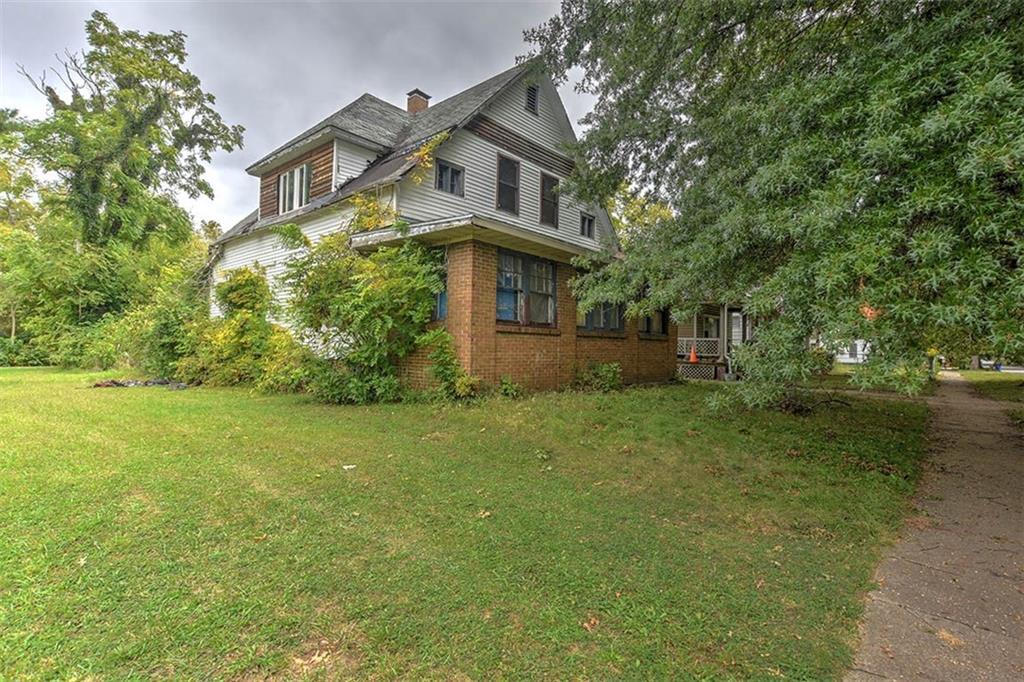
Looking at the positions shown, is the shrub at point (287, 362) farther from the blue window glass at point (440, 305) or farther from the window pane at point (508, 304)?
the window pane at point (508, 304)

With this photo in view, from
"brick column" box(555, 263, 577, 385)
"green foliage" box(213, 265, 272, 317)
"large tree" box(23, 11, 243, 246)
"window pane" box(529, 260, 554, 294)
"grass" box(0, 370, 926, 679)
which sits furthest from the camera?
"large tree" box(23, 11, 243, 246)

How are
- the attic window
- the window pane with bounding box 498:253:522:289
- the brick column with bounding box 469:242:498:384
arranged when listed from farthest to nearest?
the attic window, the window pane with bounding box 498:253:522:289, the brick column with bounding box 469:242:498:384

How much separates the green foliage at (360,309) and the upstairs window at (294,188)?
5227 millimetres

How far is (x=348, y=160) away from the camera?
12.2 metres

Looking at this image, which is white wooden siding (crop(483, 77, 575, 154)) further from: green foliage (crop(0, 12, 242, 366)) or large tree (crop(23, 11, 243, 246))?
large tree (crop(23, 11, 243, 246))

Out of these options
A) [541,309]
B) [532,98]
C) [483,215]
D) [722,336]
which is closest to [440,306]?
[541,309]

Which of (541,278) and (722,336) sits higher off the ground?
(541,278)

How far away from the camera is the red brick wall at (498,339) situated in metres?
8.48

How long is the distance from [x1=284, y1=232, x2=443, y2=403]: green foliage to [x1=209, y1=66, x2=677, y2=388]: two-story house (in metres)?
0.47

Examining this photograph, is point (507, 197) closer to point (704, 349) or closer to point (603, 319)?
point (603, 319)

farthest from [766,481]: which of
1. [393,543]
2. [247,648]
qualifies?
[247,648]

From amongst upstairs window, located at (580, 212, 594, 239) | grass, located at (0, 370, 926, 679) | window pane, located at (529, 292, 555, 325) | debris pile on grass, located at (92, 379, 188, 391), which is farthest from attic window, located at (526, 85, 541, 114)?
debris pile on grass, located at (92, 379, 188, 391)

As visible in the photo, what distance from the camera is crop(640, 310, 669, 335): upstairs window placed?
1308 centimetres

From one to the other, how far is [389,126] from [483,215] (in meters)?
4.88
